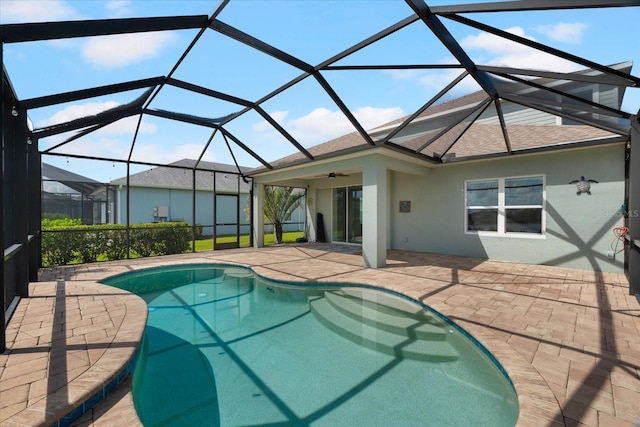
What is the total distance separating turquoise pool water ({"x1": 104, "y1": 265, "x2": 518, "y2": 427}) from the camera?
112 inches

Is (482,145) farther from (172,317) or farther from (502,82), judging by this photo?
(172,317)

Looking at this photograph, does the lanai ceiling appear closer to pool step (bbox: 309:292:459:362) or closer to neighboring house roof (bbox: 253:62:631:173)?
neighboring house roof (bbox: 253:62:631:173)

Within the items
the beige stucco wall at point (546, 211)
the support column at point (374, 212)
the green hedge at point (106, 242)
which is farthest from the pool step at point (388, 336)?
the green hedge at point (106, 242)

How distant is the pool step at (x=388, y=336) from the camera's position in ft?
13.2

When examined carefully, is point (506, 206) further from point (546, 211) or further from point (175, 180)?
point (175, 180)

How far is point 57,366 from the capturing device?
299 centimetres

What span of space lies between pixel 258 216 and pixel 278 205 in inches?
89.6

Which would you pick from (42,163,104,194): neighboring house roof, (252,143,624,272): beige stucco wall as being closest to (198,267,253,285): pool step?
(252,143,624,272): beige stucco wall

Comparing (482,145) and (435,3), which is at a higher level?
(435,3)

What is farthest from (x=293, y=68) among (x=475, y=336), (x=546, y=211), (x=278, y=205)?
(x=278, y=205)

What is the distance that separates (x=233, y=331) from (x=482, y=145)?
9348 mm

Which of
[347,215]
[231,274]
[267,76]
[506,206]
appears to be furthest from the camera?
[347,215]

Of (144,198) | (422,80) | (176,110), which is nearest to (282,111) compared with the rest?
(176,110)

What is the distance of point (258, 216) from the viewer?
43.3 ft
